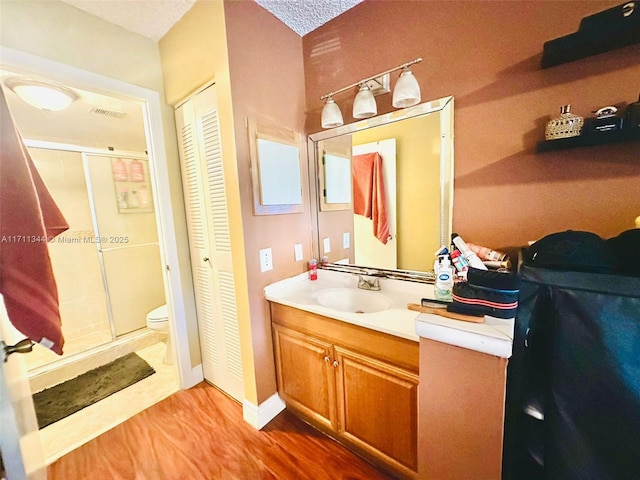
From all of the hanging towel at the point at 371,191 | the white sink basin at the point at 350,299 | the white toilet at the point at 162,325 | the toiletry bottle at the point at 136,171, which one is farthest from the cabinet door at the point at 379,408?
the toiletry bottle at the point at 136,171

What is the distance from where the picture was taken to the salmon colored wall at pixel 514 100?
95 centimetres

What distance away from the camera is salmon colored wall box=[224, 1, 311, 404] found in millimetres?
1384

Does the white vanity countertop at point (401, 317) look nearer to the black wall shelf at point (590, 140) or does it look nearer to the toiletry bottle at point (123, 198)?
the black wall shelf at point (590, 140)

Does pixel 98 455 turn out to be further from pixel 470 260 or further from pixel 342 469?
pixel 470 260

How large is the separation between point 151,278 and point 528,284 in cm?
353

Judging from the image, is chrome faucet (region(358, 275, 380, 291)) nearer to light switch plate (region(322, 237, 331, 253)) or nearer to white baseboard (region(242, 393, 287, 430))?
light switch plate (region(322, 237, 331, 253))

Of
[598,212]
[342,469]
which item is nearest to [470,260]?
[598,212]

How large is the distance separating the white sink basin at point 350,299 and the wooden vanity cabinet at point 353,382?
20 centimetres

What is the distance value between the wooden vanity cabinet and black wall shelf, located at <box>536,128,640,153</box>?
981mm

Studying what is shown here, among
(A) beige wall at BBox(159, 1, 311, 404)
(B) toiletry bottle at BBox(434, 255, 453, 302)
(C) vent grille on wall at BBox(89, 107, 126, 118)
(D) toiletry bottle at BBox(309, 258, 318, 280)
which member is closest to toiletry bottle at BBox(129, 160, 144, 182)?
(C) vent grille on wall at BBox(89, 107, 126, 118)

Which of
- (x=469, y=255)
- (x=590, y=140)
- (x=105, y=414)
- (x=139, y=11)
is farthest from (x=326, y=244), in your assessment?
(x=105, y=414)

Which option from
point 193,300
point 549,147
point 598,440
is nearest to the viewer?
point 598,440

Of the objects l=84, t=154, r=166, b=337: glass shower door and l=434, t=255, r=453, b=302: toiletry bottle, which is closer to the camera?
l=434, t=255, r=453, b=302: toiletry bottle

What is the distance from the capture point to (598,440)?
0.65m
